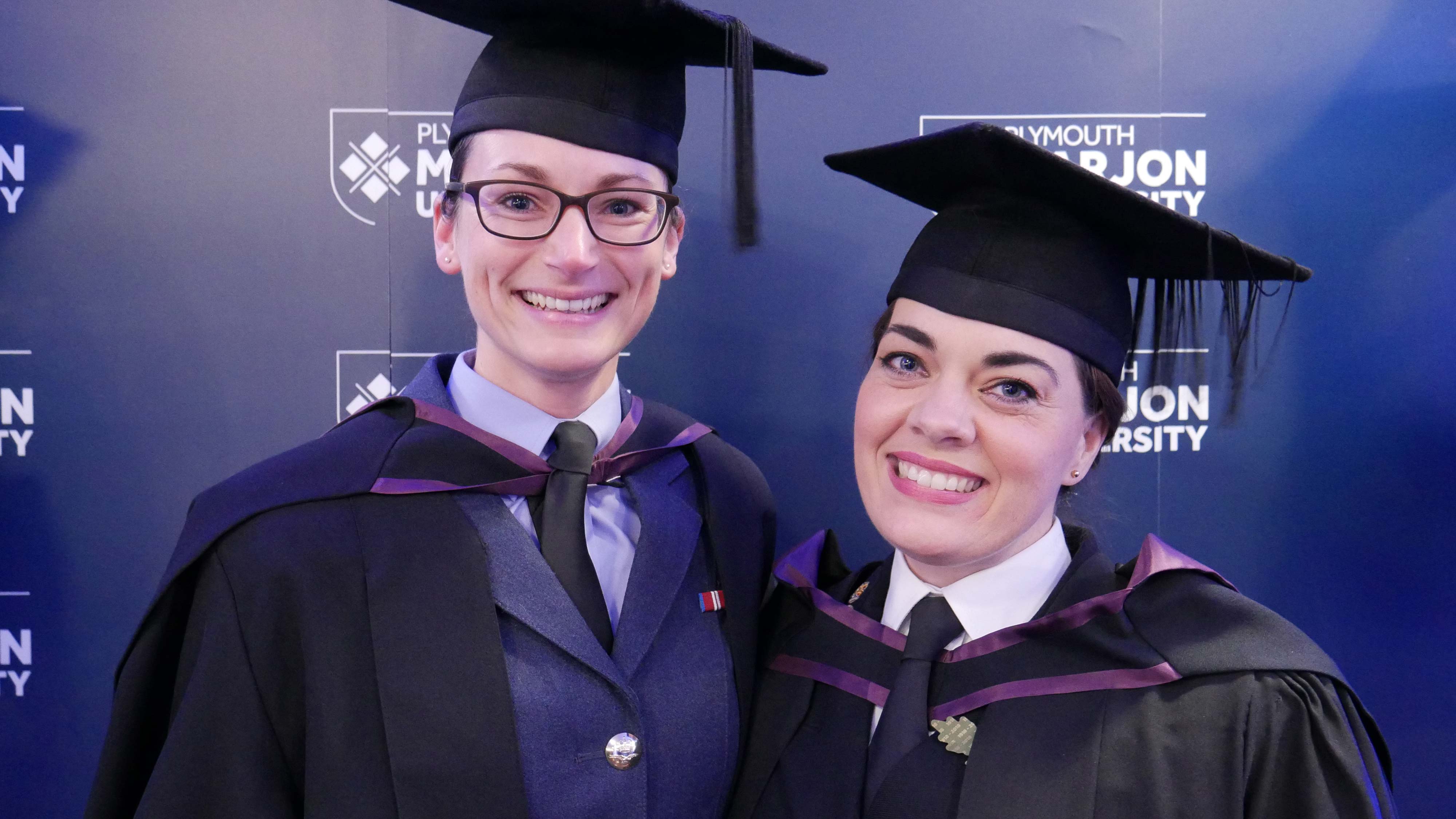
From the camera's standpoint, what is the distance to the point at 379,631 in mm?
1575

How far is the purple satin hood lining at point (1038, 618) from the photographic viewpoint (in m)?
1.70

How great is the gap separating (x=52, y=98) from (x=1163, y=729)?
10.1 feet

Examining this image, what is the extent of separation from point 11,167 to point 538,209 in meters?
1.95

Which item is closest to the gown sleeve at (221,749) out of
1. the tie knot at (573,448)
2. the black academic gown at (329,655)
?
the black academic gown at (329,655)

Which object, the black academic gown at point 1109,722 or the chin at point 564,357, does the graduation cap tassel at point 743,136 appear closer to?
the chin at point 564,357

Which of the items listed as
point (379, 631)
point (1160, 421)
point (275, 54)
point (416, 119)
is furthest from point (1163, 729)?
point (275, 54)

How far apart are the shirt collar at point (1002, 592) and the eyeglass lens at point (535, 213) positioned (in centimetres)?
83

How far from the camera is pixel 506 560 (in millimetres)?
1647

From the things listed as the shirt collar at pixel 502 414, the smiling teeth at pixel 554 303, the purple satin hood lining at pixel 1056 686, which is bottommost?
the purple satin hood lining at pixel 1056 686

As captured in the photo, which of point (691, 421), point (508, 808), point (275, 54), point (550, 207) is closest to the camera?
point (508, 808)

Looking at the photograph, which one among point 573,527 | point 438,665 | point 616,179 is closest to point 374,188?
point 616,179

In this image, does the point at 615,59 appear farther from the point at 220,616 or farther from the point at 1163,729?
the point at 1163,729

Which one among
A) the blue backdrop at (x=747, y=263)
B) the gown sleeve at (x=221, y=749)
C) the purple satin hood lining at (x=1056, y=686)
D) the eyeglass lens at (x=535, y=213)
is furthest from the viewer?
the blue backdrop at (x=747, y=263)

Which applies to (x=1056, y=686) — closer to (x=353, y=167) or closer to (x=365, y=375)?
(x=365, y=375)
